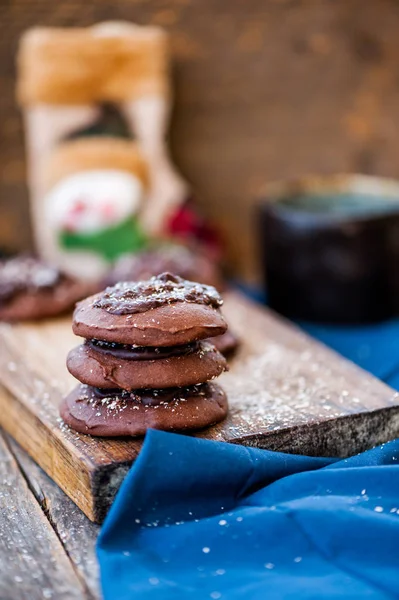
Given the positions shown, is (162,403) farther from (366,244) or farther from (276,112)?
(276,112)

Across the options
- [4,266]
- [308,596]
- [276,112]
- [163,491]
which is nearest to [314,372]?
[163,491]

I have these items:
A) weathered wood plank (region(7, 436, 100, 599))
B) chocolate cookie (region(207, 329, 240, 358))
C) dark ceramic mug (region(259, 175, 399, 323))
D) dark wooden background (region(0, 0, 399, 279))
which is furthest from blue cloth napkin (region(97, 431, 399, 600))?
dark wooden background (region(0, 0, 399, 279))

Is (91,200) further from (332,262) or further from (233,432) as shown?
(233,432)

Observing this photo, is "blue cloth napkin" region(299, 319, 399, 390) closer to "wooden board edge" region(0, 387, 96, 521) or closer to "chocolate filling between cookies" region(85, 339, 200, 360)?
"chocolate filling between cookies" region(85, 339, 200, 360)

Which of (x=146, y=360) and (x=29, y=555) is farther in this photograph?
(x=146, y=360)

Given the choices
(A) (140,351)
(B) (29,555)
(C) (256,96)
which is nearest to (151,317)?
(A) (140,351)

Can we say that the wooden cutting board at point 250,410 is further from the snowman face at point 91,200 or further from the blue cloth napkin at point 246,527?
the snowman face at point 91,200
